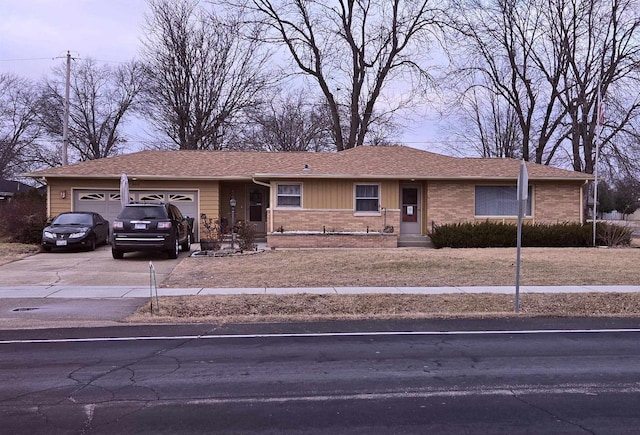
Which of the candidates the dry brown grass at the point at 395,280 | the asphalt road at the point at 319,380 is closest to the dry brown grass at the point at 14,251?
the dry brown grass at the point at 395,280

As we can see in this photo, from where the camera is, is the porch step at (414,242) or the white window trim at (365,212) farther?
the white window trim at (365,212)

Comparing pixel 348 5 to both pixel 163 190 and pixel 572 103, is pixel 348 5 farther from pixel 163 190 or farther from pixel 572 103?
pixel 163 190

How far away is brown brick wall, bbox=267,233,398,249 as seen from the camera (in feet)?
67.2

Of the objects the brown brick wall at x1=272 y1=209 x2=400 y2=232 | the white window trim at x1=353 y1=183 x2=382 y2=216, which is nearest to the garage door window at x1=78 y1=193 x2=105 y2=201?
the brown brick wall at x1=272 y1=209 x2=400 y2=232

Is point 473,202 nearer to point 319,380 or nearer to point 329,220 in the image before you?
point 329,220

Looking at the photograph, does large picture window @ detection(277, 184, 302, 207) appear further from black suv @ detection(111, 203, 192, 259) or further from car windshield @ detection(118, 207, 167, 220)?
car windshield @ detection(118, 207, 167, 220)

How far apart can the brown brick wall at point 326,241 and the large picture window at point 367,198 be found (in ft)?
5.66

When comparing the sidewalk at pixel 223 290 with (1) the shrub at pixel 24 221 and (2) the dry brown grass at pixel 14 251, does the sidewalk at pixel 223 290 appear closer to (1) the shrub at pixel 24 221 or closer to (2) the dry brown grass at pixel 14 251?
(2) the dry brown grass at pixel 14 251

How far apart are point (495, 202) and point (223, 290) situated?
49.0ft

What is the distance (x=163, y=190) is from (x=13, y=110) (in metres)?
35.2

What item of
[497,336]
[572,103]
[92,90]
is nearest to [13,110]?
[92,90]

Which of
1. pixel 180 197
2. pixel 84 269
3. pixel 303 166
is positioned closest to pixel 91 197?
pixel 180 197

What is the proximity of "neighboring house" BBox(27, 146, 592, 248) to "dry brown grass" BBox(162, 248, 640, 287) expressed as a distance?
3670 mm

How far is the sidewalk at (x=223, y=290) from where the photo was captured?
11.0m
